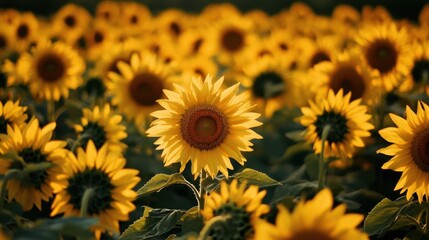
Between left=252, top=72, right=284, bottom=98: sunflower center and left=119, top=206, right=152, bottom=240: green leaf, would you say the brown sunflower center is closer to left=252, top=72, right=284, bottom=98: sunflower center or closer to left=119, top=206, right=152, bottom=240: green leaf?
left=119, top=206, right=152, bottom=240: green leaf

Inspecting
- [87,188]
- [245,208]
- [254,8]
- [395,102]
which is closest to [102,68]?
[395,102]

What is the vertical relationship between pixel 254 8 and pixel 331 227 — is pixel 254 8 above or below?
above

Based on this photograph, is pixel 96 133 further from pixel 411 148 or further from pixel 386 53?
pixel 386 53

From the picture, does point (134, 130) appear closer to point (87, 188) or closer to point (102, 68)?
point (102, 68)

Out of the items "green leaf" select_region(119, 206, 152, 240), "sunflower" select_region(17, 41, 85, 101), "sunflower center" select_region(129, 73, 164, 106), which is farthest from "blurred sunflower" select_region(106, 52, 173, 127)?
"green leaf" select_region(119, 206, 152, 240)

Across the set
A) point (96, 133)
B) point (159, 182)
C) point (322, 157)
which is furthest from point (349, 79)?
point (159, 182)

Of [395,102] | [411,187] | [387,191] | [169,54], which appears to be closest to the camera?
[411,187]
